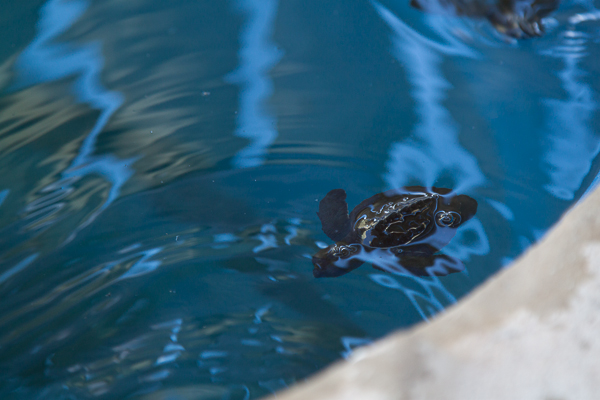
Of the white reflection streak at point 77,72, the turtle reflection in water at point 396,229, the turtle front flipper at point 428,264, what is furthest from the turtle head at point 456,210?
the white reflection streak at point 77,72

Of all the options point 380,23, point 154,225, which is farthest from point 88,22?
point 380,23

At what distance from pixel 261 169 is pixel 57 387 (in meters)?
0.97

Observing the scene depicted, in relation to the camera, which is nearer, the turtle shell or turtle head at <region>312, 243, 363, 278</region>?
the turtle shell

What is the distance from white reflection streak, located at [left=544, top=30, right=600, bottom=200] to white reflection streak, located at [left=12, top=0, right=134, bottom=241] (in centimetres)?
128

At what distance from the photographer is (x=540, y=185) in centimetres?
128

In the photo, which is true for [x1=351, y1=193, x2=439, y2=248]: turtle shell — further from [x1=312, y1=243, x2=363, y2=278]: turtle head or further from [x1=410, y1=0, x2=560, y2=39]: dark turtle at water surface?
[x1=410, y1=0, x2=560, y2=39]: dark turtle at water surface

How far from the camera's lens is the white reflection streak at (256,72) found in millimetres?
1360

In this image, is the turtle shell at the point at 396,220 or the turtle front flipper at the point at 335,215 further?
the turtle front flipper at the point at 335,215

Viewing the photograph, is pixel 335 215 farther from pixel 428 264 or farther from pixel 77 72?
pixel 77 72

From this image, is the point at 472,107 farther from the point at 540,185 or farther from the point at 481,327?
the point at 481,327

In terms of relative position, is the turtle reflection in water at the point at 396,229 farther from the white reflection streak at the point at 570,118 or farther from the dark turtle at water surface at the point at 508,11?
the dark turtle at water surface at the point at 508,11

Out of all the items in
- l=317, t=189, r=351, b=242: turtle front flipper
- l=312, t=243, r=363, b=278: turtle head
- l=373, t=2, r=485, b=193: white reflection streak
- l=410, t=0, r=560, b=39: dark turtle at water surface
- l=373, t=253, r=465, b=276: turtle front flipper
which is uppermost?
l=410, t=0, r=560, b=39: dark turtle at water surface

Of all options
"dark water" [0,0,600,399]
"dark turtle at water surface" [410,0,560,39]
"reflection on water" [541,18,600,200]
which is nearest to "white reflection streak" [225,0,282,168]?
"dark water" [0,0,600,399]

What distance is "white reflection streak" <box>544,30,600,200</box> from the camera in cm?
127
